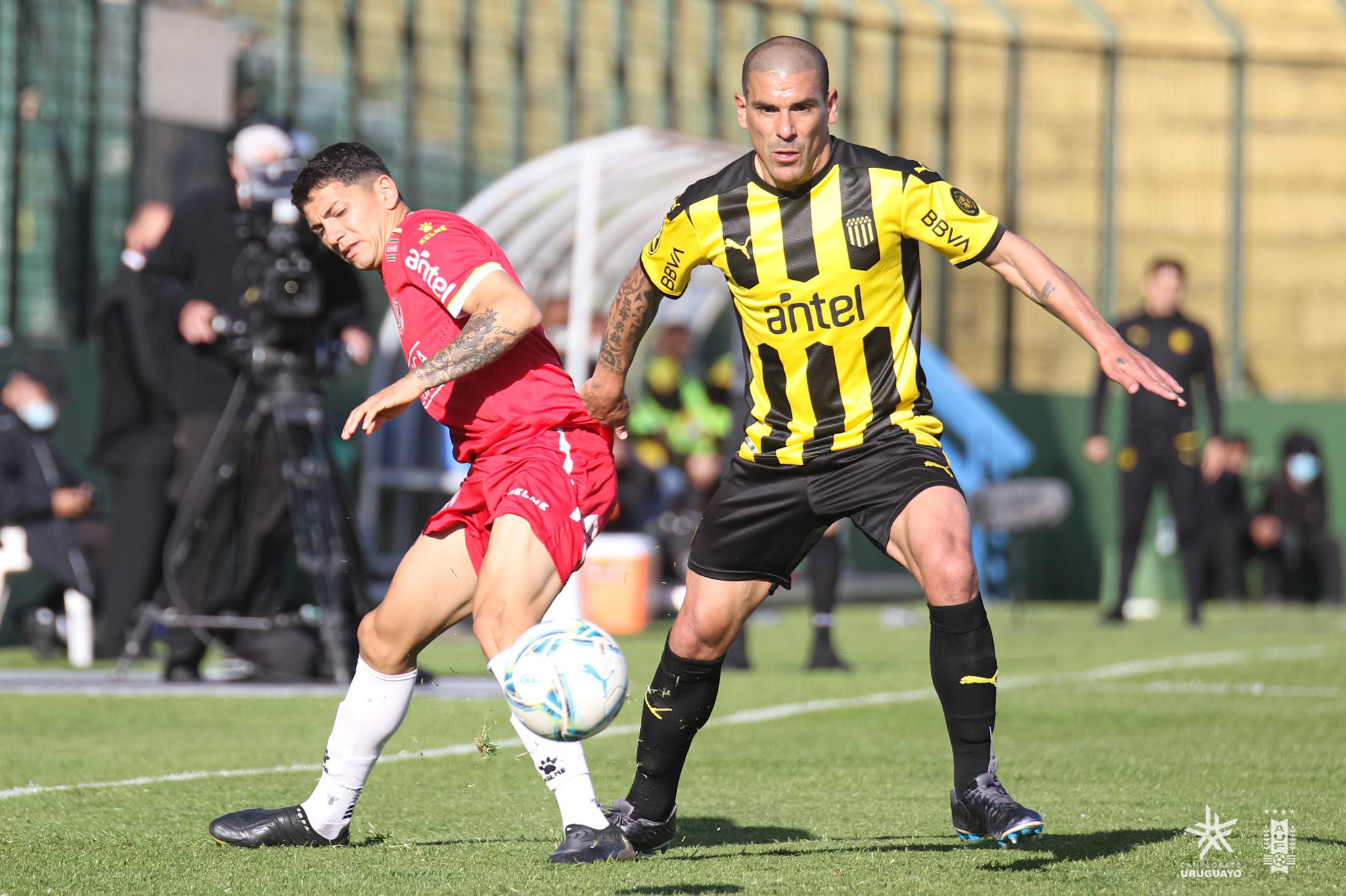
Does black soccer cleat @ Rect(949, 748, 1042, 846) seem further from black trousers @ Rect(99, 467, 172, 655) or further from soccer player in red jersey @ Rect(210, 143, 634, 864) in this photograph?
black trousers @ Rect(99, 467, 172, 655)

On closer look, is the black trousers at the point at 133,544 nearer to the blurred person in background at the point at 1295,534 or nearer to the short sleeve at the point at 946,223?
the short sleeve at the point at 946,223

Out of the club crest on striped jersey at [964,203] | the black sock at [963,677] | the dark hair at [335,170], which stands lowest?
the black sock at [963,677]

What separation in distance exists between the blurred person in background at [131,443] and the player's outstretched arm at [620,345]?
535 centimetres

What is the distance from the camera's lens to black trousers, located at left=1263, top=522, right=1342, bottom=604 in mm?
19656

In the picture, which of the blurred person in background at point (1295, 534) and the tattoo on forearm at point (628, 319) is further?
the blurred person in background at point (1295, 534)

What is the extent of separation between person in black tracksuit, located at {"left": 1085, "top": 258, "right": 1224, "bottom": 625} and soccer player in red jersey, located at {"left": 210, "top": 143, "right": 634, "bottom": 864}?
353 inches

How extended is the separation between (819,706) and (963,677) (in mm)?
3716

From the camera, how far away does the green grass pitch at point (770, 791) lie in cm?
445

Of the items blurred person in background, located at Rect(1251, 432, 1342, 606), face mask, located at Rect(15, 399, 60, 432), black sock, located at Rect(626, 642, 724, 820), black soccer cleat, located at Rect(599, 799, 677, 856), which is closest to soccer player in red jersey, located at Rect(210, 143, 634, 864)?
black soccer cleat, located at Rect(599, 799, 677, 856)

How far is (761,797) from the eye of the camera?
19.2 feet

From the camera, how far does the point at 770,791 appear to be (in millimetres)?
5984

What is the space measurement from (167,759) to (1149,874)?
3520 mm

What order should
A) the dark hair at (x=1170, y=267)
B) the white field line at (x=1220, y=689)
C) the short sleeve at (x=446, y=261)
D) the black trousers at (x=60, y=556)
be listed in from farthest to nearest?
the dark hair at (x=1170, y=267), the black trousers at (x=60, y=556), the white field line at (x=1220, y=689), the short sleeve at (x=446, y=261)

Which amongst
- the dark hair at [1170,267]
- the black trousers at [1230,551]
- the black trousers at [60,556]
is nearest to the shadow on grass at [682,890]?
the black trousers at [60,556]
